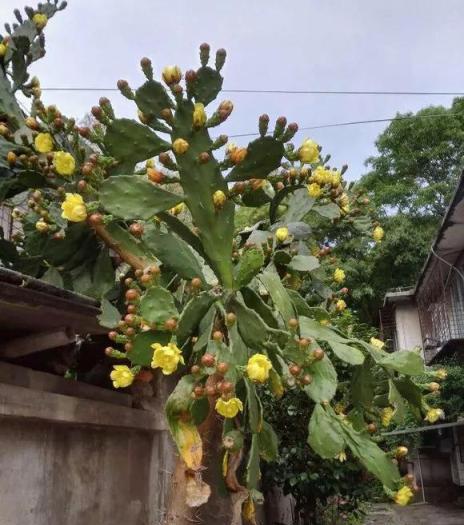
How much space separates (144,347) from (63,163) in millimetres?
1001

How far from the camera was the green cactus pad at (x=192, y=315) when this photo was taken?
2.30m

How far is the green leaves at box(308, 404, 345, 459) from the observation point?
238 cm

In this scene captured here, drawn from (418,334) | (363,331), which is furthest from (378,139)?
(363,331)

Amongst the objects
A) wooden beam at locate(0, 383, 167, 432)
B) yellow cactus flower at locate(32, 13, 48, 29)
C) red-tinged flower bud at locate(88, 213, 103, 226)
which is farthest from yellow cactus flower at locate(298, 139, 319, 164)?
yellow cactus flower at locate(32, 13, 48, 29)

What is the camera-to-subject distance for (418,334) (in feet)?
58.2

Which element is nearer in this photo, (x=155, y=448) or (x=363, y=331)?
(x=155, y=448)

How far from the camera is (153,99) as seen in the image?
2457mm

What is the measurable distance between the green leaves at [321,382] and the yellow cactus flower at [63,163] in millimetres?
1407

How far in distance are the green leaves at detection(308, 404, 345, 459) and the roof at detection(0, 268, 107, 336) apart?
1.26 meters

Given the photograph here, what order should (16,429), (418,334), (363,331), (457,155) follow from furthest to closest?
1. (457,155)
2. (418,334)
3. (363,331)
4. (16,429)

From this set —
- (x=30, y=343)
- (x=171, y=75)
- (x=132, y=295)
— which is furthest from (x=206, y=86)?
(x=30, y=343)

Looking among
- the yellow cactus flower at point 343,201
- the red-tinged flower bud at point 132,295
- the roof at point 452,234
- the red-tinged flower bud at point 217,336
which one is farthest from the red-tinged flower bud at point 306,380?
the roof at point 452,234

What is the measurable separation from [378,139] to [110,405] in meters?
Result: 18.4

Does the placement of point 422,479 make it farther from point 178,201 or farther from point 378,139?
point 178,201
